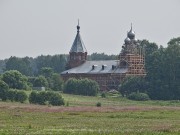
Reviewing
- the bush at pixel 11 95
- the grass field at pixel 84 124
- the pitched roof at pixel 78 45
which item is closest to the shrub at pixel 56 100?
the bush at pixel 11 95

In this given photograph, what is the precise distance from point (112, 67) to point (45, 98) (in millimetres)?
71418

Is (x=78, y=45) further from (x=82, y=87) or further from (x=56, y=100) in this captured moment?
(x=56, y=100)

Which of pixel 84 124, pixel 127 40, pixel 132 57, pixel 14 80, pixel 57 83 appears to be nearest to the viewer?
pixel 84 124

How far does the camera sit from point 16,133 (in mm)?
34812

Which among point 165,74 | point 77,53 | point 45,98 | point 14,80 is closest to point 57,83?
point 77,53

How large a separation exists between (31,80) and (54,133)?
375ft

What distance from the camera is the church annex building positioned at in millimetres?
146125

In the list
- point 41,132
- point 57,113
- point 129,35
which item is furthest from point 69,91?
point 41,132

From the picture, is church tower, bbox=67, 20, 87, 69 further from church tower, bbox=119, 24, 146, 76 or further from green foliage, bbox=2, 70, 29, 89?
green foliage, bbox=2, 70, 29, 89

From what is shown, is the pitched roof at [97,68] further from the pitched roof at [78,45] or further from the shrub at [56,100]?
the shrub at [56,100]

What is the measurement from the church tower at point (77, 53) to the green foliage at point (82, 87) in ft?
120

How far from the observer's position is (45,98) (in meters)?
80.5

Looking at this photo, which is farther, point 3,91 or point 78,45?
point 78,45

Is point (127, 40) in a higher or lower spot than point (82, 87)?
higher
